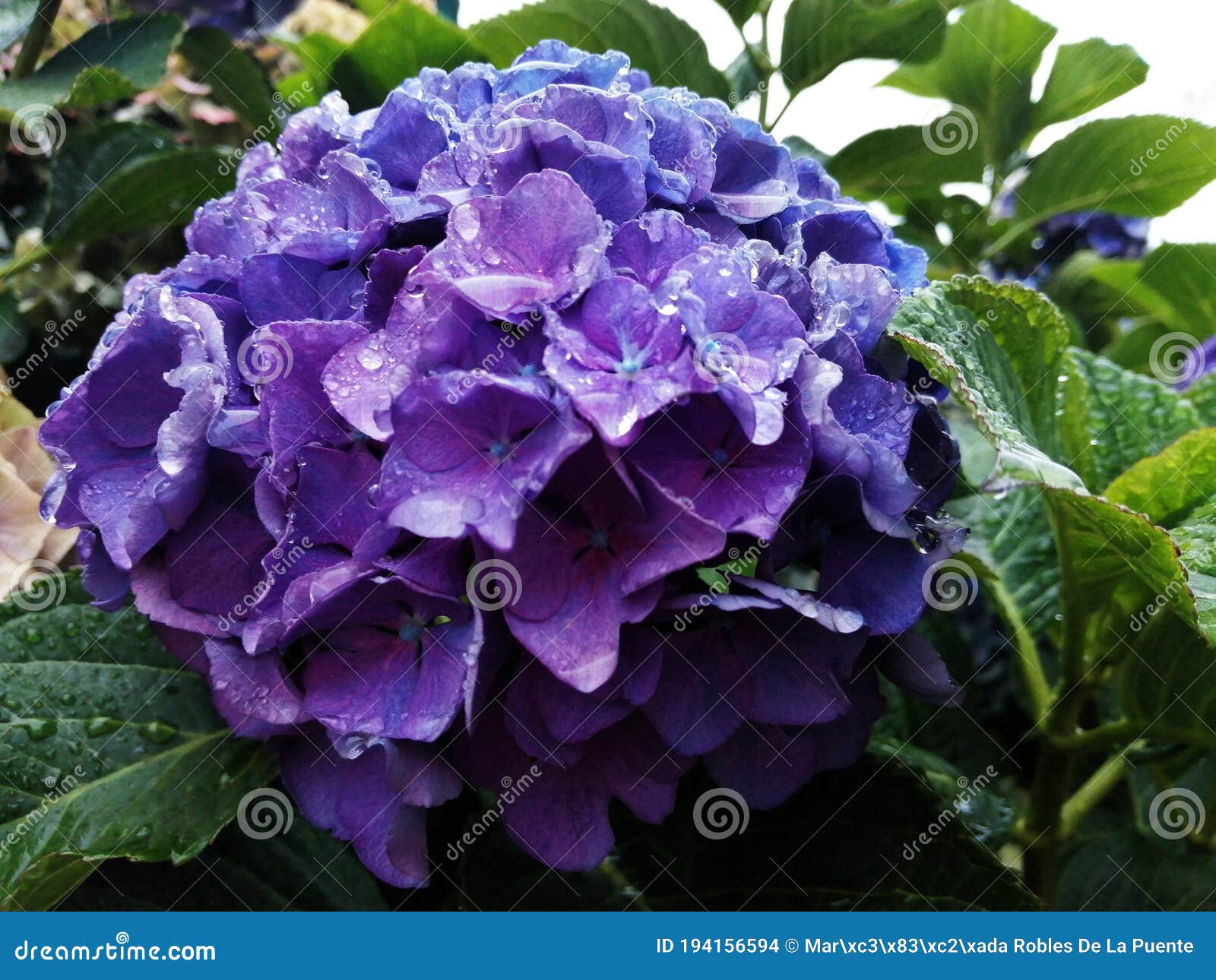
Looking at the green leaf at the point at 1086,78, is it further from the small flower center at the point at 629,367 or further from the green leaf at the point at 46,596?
the green leaf at the point at 46,596

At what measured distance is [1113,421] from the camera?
0.81 metres

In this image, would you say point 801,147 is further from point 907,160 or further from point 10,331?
point 10,331

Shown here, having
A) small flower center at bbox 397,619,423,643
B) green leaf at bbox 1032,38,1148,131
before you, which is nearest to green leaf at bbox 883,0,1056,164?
green leaf at bbox 1032,38,1148,131

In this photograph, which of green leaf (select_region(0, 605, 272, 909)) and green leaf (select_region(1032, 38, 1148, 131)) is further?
green leaf (select_region(1032, 38, 1148, 131))

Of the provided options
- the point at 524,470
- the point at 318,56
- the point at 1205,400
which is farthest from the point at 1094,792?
the point at 318,56

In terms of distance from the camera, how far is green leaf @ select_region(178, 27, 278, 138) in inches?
36.2

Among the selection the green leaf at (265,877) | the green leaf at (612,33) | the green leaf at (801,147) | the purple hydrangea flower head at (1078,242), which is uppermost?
the green leaf at (612,33)

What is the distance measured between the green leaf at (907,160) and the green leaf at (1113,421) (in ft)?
0.86

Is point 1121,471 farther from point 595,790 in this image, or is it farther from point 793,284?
point 595,790

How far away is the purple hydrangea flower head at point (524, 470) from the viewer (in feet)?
1.58

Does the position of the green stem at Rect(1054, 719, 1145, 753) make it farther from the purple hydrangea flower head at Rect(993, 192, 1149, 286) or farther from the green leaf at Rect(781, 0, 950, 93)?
the purple hydrangea flower head at Rect(993, 192, 1149, 286)

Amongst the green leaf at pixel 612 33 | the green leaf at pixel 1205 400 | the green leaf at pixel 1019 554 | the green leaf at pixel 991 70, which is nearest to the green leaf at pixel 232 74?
the green leaf at pixel 612 33

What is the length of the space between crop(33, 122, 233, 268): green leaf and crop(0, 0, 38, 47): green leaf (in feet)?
0.33

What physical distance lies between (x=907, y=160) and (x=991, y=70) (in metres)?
0.13
